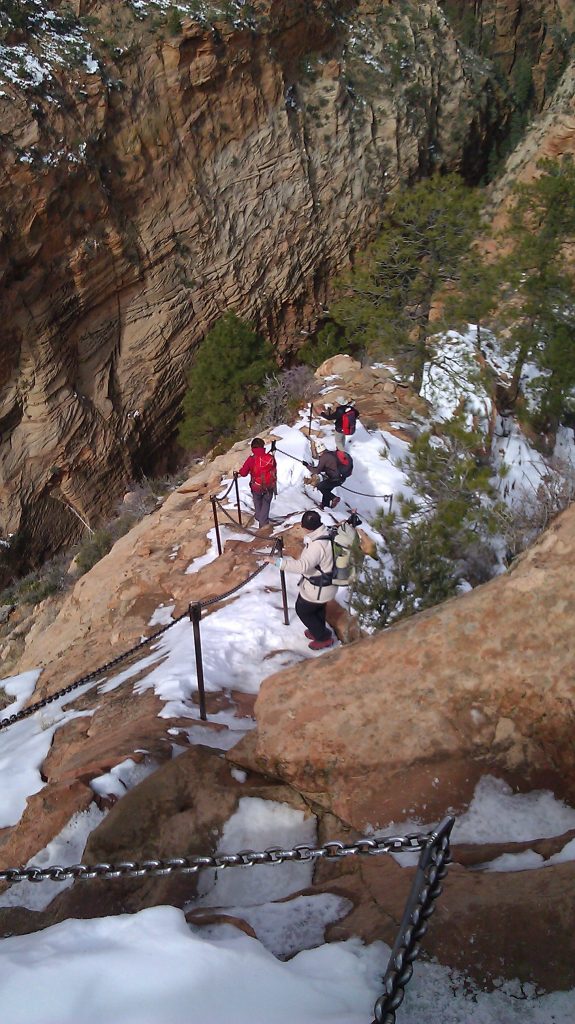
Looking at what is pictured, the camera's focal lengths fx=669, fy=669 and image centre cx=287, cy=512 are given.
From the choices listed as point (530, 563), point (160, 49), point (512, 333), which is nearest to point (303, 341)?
point (160, 49)

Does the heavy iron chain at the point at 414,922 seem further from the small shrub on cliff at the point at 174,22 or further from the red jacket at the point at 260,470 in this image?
the small shrub on cliff at the point at 174,22

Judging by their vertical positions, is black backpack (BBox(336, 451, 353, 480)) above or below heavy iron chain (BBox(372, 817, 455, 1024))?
below

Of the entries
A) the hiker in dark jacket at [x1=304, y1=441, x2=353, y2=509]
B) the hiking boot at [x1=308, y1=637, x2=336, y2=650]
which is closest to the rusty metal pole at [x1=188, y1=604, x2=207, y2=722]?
the hiking boot at [x1=308, y1=637, x2=336, y2=650]

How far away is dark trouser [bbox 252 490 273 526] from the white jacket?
2724 mm

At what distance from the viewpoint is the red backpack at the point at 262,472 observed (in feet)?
26.3

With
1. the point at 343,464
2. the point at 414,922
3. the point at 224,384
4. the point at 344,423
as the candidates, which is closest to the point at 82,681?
the point at 414,922

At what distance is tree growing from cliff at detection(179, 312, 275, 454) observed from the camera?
1714 centimetres

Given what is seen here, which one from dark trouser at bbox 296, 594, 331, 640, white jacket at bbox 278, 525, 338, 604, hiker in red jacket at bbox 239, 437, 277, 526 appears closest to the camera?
white jacket at bbox 278, 525, 338, 604

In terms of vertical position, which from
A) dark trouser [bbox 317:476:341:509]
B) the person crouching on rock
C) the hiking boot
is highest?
the person crouching on rock

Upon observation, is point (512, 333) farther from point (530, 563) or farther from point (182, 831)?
point (182, 831)

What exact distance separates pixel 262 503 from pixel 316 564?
9.79 ft

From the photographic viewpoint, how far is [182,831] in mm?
3076

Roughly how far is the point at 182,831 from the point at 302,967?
3.64 feet

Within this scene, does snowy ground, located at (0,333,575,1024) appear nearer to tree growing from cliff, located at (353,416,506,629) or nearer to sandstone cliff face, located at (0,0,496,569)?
tree growing from cliff, located at (353,416,506,629)
